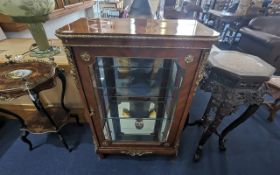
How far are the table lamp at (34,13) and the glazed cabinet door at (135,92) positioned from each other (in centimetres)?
55

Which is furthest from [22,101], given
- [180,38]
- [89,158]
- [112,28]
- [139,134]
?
[180,38]

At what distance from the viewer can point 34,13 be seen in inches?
39.9

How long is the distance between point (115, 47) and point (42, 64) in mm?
672

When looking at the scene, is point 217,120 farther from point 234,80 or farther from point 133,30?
point 133,30

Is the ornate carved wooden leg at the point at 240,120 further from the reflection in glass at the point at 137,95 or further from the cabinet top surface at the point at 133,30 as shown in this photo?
the cabinet top surface at the point at 133,30

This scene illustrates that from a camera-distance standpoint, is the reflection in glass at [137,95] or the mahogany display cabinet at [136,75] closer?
the mahogany display cabinet at [136,75]

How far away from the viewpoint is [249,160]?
4.48 ft

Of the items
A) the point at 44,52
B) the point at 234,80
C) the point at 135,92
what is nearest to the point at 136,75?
the point at 135,92

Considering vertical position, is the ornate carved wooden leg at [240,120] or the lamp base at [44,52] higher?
the lamp base at [44,52]

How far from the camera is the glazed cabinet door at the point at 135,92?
832mm

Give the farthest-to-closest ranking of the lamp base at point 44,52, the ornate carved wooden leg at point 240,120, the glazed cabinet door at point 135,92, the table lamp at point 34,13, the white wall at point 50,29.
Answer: the white wall at point 50,29 < the lamp base at point 44,52 < the ornate carved wooden leg at point 240,120 < the table lamp at point 34,13 < the glazed cabinet door at point 135,92

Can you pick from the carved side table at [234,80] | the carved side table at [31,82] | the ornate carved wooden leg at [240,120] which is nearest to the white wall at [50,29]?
the carved side table at [31,82]

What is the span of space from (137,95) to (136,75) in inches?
6.5

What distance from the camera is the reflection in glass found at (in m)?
0.95
